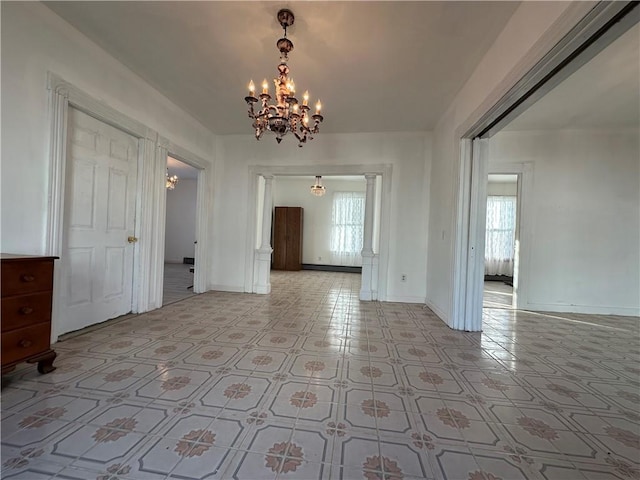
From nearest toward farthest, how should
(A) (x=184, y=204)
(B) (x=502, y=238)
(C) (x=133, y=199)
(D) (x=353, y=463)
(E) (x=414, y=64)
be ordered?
1. (D) (x=353, y=463)
2. (E) (x=414, y=64)
3. (C) (x=133, y=199)
4. (B) (x=502, y=238)
5. (A) (x=184, y=204)

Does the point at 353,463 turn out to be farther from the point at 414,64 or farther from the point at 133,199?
the point at 133,199

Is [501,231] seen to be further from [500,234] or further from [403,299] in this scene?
[403,299]

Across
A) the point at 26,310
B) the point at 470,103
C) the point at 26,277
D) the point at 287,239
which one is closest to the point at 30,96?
the point at 26,277

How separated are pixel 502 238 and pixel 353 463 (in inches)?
333

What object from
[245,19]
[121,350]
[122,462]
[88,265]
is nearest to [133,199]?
[88,265]

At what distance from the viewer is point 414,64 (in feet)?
8.88

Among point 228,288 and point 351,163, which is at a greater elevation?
point 351,163

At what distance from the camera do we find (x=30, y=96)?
209 cm

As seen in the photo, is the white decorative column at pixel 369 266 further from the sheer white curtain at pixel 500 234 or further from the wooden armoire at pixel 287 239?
the sheer white curtain at pixel 500 234

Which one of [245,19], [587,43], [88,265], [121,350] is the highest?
[245,19]

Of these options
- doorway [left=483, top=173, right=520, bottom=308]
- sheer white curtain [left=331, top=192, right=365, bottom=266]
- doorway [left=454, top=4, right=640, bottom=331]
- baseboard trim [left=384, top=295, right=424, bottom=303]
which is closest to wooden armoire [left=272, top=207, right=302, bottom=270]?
sheer white curtain [left=331, top=192, right=365, bottom=266]

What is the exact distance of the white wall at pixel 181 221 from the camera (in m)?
9.05

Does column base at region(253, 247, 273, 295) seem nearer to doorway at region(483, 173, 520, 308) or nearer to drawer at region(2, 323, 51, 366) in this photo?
drawer at region(2, 323, 51, 366)

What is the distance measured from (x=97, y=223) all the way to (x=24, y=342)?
147 centimetres
